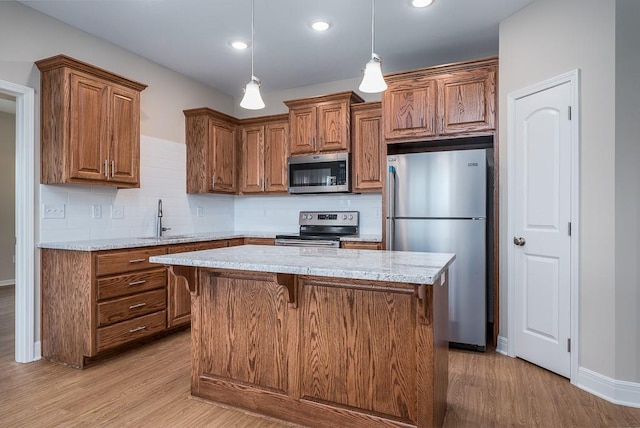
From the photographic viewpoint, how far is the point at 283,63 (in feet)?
13.3

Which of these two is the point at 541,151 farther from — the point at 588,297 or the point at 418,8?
the point at 418,8

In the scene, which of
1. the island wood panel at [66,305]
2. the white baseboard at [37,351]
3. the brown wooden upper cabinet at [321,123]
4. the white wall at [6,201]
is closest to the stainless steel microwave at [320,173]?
the brown wooden upper cabinet at [321,123]

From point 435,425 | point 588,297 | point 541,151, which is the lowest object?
point 435,425

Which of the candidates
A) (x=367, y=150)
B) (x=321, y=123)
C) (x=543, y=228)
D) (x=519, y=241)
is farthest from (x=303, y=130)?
(x=543, y=228)

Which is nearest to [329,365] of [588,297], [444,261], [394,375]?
[394,375]

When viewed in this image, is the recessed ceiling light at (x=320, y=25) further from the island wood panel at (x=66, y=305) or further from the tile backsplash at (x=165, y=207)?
the island wood panel at (x=66, y=305)

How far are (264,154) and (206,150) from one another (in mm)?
719

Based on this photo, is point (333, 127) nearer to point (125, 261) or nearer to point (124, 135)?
point (124, 135)

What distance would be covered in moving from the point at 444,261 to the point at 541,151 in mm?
1525

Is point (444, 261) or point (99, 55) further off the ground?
point (99, 55)

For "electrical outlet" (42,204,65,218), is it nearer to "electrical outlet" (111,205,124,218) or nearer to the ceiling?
"electrical outlet" (111,205,124,218)

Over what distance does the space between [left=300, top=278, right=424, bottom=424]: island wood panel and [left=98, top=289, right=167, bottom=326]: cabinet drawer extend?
178 centimetres

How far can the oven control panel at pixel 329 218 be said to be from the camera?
14.5 ft

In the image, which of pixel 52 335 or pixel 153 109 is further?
pixel 153 109
